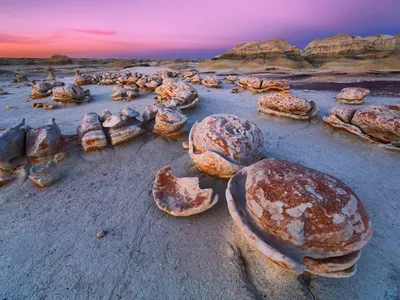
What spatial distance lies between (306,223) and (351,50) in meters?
27.8

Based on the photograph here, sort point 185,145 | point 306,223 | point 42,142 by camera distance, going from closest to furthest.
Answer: point 306,223
point 42,142
point 185,145

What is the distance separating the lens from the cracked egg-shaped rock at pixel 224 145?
91.2 inches

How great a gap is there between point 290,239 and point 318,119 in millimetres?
4102

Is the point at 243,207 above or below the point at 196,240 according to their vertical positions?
above

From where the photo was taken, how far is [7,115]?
521 centimetres

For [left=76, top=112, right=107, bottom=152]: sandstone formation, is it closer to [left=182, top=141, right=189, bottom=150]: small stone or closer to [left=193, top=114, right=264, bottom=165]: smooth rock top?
[left=182, top=141, right=189, bottom=150]: small stone

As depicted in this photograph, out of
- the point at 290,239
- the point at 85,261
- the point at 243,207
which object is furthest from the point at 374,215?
the point at 85,261

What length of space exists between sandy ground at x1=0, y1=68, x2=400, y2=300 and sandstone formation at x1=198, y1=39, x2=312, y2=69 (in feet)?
65.1

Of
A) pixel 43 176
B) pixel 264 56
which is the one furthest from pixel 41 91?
pixel 264 56

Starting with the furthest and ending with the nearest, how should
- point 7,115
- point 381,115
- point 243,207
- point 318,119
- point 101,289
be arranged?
point 7,115 → point 318,119 → point 381,115 → point 243,207 → point 101,289

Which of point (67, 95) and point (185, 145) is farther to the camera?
point (67, 95)

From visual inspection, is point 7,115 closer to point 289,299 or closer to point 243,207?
point 243,207

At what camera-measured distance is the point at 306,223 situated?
143cm

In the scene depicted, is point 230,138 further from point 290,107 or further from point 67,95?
point 67,95
